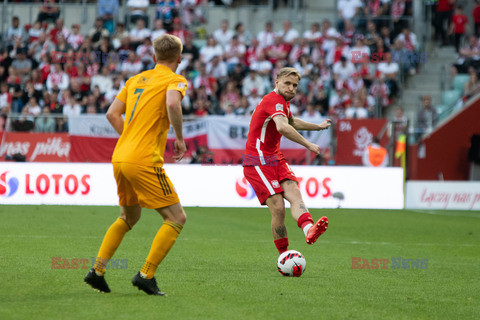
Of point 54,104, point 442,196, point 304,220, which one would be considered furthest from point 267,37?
point 304,220

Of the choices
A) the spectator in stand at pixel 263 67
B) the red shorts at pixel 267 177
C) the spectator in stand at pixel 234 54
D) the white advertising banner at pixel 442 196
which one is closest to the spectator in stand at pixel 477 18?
the spectator in stand at pixel 263 67

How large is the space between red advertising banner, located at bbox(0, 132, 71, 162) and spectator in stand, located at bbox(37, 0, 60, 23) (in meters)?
7.97

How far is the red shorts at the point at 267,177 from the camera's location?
9.23m

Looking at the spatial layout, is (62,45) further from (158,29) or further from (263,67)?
(263,67)

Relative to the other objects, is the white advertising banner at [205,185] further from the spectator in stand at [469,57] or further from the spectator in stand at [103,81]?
the spectator in stand at [469,57]

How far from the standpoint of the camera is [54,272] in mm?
8594

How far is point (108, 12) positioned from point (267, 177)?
1896 cm

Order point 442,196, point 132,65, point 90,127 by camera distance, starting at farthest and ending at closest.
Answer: point 132,65 < point 442,196 < point 90,127

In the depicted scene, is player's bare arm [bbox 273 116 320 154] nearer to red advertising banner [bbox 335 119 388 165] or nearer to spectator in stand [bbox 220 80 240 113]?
red advertising banner [bbox 335 119 388 165]

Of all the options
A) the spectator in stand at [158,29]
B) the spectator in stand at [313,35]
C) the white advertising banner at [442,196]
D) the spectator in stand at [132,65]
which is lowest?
the white advertising banner at [442,196]

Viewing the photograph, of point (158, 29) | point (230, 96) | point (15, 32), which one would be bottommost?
point (230, 96)

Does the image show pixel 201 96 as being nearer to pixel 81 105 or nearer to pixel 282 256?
pixel 81 105

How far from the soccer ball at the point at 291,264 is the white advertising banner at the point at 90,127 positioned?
12.1 m

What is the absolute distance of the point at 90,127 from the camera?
20.3 metres
